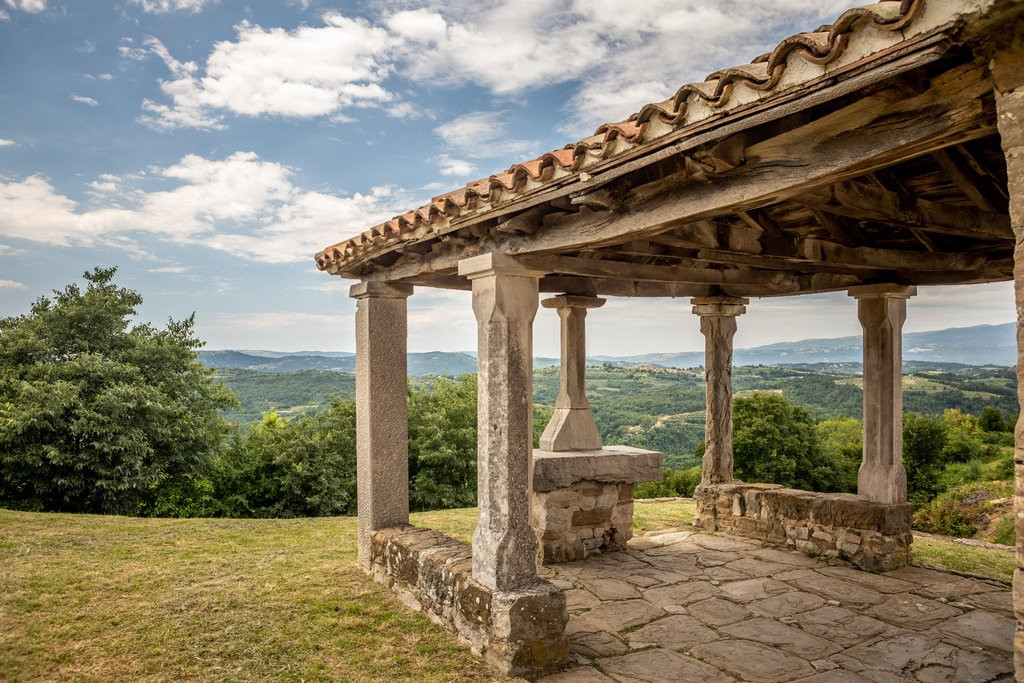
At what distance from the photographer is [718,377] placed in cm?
782

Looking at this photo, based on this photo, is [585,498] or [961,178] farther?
[585,498]

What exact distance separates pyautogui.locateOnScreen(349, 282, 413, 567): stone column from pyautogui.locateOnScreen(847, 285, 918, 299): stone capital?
448cm

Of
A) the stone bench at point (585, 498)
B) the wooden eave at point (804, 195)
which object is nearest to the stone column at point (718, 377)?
the wooden eave at point (804, 195)

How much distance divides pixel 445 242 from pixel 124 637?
3.58 metres

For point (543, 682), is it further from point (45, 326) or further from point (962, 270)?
point (45, 326)

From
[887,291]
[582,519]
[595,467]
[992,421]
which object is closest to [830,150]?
[595,467]

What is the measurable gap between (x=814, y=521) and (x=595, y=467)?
7.74ft

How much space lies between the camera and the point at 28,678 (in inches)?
150

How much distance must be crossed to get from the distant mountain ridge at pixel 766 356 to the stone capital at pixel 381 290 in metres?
25.2

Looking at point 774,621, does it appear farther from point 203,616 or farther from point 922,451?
point 922,451

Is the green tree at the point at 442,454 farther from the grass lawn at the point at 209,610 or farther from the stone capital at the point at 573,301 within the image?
the stone capital at the point at 573,301

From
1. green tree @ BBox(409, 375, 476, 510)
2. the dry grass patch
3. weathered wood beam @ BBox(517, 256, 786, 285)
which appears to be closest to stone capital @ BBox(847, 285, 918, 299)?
weathered wood beam @ BBox(517, 256, 786, 285)

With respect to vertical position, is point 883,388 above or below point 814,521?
above

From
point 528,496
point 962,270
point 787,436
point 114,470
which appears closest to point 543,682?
point 528,496
